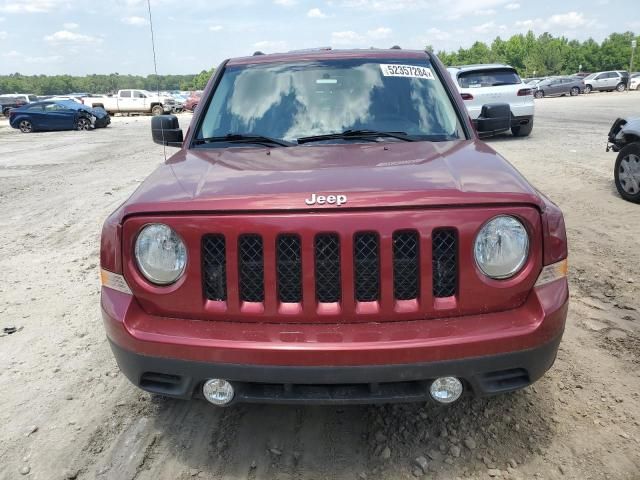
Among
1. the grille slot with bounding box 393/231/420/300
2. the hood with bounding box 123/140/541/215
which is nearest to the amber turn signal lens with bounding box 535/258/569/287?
the hood with bounding box 123/140/541/215

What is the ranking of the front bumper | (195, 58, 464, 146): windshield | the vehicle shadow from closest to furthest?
the front bumper < the vehicle shadow < (195, 58, 464, 146): windshield

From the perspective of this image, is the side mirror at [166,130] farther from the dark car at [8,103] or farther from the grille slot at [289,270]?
the dark car at [8,103]

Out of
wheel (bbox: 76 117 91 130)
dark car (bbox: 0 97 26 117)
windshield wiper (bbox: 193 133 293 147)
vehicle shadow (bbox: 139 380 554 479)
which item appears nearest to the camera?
vehicle shadow (bbox: 139 380 554 479)

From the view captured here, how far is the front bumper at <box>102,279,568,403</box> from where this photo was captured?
2.02m

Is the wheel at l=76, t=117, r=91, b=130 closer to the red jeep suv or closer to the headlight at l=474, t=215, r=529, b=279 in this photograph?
the red jeep suv

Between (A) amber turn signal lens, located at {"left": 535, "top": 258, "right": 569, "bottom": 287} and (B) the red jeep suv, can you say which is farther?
(A) amber turn signal lens, located at {"left": 535, "top": 258, "right": 569, "bottom": 287}

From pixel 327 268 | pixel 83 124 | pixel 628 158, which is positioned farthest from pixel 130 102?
pixel 327 268

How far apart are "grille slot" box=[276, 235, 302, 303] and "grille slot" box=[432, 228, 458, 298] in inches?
20.8

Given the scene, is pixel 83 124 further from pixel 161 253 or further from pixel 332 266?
pixel 332 266

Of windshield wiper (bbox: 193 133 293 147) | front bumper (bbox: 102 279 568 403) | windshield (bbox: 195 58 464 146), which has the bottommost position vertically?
front bumper (bbox: 102 279 568 403)

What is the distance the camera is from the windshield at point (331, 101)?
327 centimetres

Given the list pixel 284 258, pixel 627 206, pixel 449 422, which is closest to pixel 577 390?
pixel 449 422

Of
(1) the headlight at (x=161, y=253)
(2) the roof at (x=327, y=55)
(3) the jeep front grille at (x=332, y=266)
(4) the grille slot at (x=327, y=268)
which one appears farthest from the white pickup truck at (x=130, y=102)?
(4) the grille slot at (x=327, y=268)

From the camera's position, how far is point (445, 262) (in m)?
2.12
